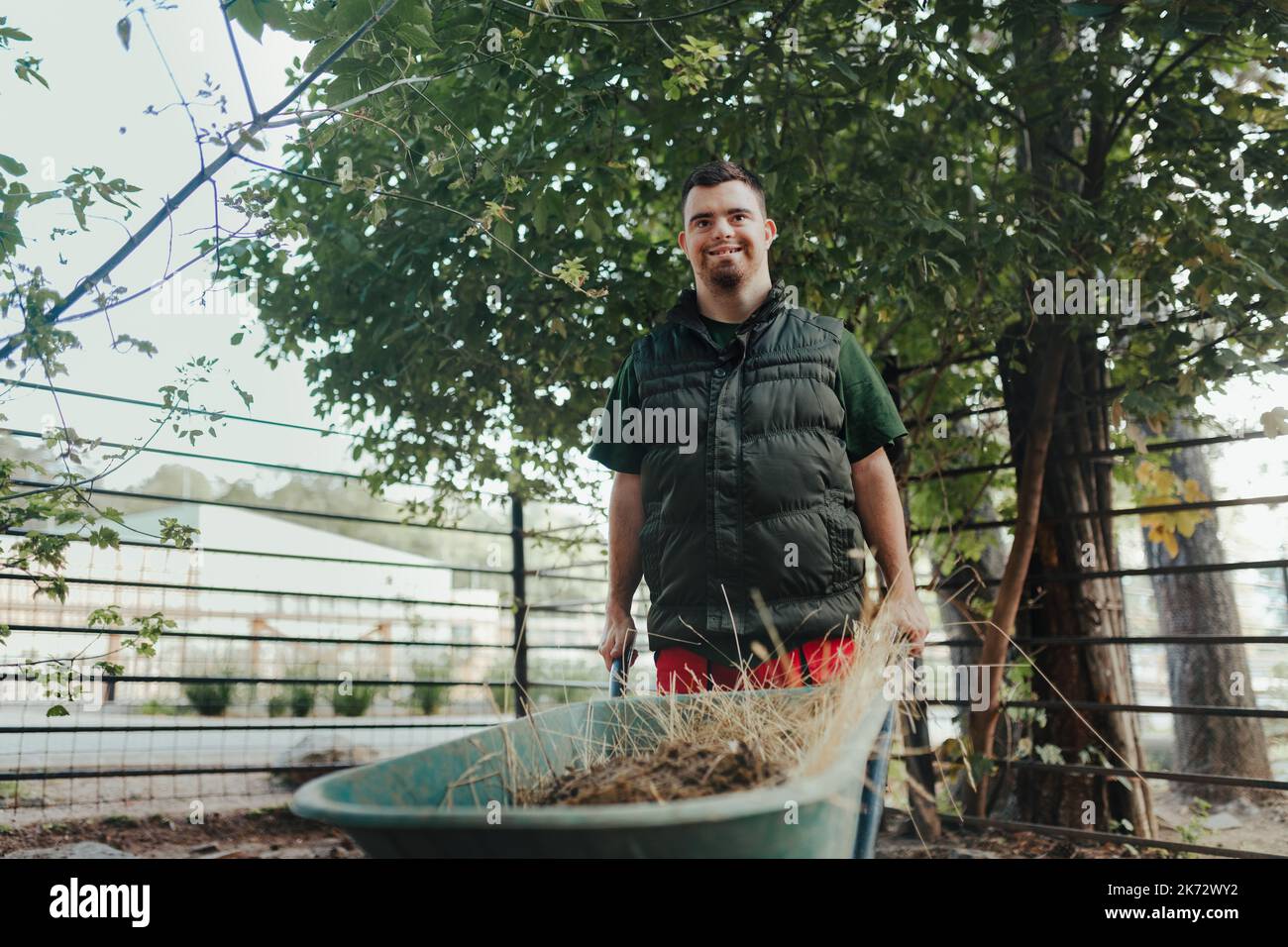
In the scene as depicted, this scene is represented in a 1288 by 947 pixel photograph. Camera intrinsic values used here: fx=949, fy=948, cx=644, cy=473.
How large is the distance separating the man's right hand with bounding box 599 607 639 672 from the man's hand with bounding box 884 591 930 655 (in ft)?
1.89

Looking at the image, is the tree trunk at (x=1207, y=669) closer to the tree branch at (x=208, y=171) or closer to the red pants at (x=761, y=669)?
the red pants at (x=761, y=669)

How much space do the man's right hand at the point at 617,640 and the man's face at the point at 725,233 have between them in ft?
2.56

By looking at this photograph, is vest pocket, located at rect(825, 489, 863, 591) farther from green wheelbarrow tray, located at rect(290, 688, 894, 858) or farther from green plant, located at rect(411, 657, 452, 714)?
green plant, located at rect(411, 657, 452, 714)

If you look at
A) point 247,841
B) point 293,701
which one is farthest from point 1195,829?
point 293,701

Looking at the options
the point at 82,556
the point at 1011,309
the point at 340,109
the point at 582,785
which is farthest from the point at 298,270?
the point at 582,785

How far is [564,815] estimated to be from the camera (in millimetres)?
867

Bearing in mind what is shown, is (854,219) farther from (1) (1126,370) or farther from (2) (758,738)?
(2) (758,738)

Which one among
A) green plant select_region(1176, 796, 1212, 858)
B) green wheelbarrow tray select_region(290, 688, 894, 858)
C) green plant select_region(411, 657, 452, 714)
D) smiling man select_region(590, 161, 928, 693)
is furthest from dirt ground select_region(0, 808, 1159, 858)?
green wheelbarrow tray select_region(290, 688, 894, 858)

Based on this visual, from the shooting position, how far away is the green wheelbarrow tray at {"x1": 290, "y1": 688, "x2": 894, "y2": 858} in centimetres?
88

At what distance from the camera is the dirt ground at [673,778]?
1118 mm

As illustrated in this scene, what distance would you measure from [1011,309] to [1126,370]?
63 cm

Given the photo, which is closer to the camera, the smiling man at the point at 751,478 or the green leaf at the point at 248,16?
the green leaf at the point at 248,16

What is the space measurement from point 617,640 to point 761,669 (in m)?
0.32

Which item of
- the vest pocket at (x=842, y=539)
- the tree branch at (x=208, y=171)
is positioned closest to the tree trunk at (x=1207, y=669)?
the vest pocket at (x=842, y=539)
